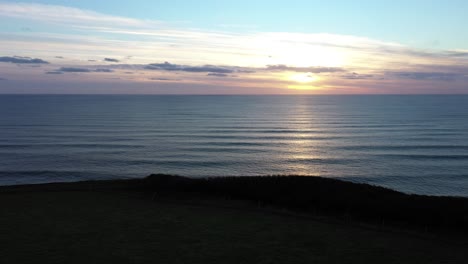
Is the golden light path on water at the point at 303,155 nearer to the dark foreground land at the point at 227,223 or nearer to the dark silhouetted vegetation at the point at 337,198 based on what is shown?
the dark silhouetted vegetation at the point at 337,198

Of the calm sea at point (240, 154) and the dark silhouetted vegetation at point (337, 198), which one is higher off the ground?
the dark silhouetted vegetation at point (337, 198)

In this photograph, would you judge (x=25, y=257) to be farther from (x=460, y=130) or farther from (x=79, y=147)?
(x=460, y=130)

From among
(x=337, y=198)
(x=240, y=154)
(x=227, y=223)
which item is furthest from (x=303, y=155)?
(x=227, y=223)

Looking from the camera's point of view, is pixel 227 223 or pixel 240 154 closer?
pixel 227 223

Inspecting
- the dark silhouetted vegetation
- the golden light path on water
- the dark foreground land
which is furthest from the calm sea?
the dark foreground land

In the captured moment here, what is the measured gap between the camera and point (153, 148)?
6091cm

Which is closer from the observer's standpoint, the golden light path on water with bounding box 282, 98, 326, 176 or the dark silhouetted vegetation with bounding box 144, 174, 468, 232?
the dark silhouetted vegetation with bounding box 144, 174, 468, 232

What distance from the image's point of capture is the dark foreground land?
13.9 metres

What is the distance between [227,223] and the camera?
17.5 meters

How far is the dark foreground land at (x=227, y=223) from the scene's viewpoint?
13.9 meters

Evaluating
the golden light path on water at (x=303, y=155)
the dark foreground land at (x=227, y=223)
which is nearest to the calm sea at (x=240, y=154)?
the golden light path on water at (x=303, y=155)

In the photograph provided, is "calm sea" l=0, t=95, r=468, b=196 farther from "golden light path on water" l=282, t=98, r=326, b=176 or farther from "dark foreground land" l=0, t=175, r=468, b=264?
"dark foreground land" l=0, t=175, r=468, b=264

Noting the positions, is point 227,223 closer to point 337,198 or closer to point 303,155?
point 337,198

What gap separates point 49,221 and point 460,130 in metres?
83.7
